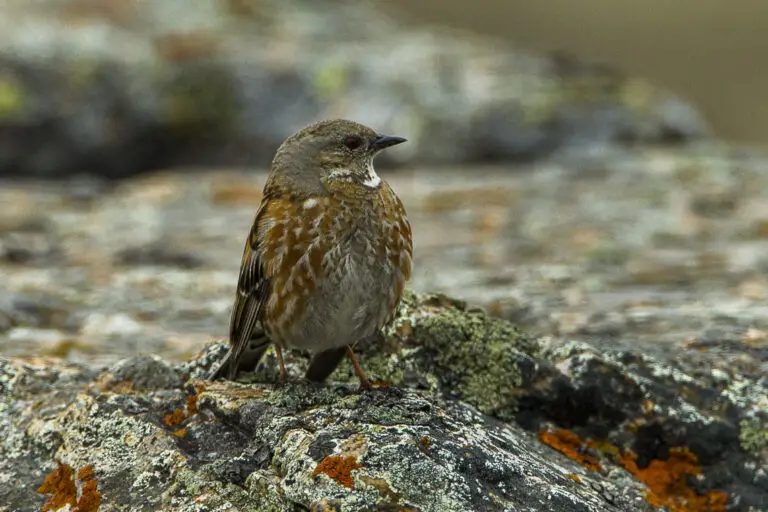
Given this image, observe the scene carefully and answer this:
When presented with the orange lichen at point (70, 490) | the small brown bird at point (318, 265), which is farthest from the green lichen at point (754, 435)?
the orange lichen at point (70, 490)

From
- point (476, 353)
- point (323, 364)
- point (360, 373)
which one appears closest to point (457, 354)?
point (476, 353)

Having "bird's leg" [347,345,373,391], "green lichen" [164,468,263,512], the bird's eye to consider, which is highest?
the bird's eye

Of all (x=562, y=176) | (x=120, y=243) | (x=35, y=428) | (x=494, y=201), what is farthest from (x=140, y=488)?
(x=562, y=176)

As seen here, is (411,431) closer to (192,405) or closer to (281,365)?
(192,405)

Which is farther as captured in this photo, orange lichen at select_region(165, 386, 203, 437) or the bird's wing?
the bird's wing

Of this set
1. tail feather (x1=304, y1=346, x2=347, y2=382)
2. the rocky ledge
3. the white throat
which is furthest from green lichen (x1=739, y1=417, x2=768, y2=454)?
the white throat

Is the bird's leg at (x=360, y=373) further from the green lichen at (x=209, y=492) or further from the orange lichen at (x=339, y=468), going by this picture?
the green lichen at (x=209, y=492)

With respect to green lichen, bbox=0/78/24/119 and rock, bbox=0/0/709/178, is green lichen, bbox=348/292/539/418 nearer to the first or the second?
rock, bbox=0/0/709/178
